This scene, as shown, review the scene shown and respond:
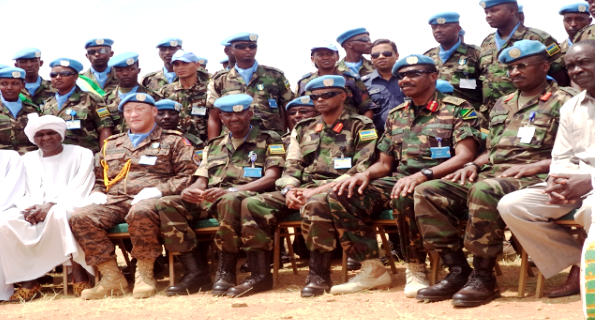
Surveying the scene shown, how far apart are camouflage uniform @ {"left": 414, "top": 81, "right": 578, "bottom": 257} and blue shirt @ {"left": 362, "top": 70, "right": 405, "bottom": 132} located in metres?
1.93

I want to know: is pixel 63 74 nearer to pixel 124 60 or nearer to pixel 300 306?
pixel 124 60

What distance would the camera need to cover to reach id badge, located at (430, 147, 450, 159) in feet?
20.3

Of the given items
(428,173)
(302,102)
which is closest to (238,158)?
(302,102)

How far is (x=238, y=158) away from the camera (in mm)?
7301

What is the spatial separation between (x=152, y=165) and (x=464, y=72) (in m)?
3.41

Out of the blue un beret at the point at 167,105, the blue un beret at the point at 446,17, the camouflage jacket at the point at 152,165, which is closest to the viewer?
the camouflage jacket at the point at 152,165

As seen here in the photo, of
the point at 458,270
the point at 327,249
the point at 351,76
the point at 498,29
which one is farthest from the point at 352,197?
the point at 498,29

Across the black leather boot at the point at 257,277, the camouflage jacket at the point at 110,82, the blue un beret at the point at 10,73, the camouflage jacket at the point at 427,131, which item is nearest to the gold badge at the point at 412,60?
the camouflage jacket at the point at 427,131

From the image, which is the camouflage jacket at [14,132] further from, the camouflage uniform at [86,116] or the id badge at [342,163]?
the id badge at [342,163]

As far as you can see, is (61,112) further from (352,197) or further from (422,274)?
(422,274)

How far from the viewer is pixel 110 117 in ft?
28.5

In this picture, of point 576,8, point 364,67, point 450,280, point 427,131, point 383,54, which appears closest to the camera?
point 450,280

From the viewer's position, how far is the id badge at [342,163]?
6.76 metres

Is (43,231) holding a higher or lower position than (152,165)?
lower
